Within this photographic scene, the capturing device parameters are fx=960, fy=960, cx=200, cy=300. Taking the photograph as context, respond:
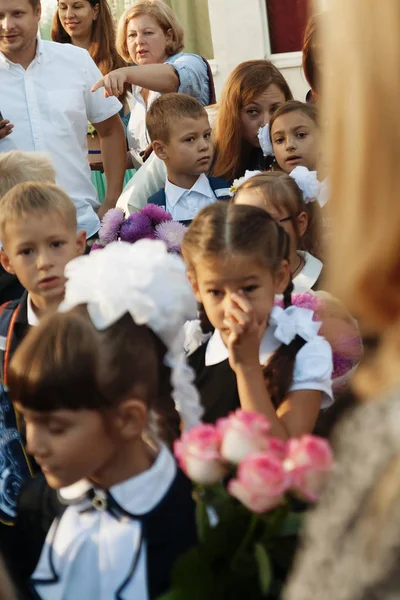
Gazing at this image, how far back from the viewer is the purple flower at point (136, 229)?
144 inches

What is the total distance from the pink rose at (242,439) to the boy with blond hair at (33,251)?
49.8 inches

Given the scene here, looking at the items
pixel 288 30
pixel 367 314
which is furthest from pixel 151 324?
pixel 288 30

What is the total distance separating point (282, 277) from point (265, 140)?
169 centimetres

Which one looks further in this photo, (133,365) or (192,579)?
(133,365)

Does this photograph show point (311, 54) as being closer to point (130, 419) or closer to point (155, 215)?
point (155, 215)

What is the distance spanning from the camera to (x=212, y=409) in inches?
97.7

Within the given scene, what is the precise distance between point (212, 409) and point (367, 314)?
152cm

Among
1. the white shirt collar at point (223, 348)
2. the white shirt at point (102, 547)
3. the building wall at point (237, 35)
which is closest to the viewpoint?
the white shirt at point (102, 547)

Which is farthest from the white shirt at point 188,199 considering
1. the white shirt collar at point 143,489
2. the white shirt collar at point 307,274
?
the white shirt collar at point 143,489

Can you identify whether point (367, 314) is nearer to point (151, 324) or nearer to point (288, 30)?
point (151, 324)

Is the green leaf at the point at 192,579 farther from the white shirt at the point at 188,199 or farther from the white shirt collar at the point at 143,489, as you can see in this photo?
the white shirt at the point at 188,199

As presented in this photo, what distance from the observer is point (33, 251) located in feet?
9.55

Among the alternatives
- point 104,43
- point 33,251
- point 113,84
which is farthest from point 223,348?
point 104,43

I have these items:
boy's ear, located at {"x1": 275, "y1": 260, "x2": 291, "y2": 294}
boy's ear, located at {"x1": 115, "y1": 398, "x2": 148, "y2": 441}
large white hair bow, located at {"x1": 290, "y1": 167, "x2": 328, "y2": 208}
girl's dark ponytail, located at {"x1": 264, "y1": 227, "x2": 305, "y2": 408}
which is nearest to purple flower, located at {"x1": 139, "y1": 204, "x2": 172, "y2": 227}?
large white hair bow, located at {"x1": 290, "y1": 167, "x2": 328, "y2": 208}
